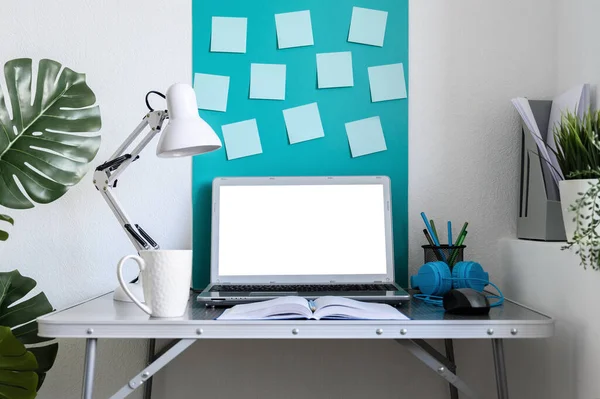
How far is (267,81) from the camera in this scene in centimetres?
160

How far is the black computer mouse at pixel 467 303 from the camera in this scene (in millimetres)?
1132

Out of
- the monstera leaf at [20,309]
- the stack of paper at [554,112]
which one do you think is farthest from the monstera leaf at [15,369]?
the stack of paper at [554,112]

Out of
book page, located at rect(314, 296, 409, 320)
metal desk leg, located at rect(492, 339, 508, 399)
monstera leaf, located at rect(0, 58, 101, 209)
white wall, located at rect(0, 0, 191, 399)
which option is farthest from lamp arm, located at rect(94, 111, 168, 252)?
metal desk leg, located at rect(492, 339, 508, 399)

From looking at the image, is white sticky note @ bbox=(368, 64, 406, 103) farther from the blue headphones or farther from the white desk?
the white desk

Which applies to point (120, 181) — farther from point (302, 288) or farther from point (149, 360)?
point (302, 288)

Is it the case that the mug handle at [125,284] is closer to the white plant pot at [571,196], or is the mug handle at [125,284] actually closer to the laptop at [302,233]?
the laptop at [302,233]

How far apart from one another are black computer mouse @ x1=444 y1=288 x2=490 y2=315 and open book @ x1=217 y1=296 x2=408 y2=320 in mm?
103

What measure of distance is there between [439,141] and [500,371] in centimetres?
64

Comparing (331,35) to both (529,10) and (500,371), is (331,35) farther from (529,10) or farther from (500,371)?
(500,371)

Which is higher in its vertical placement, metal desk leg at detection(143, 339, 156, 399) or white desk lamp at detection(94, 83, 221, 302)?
white desk lamp at detection(94, 83, 221, 302)

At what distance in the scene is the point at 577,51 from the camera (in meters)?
1.48

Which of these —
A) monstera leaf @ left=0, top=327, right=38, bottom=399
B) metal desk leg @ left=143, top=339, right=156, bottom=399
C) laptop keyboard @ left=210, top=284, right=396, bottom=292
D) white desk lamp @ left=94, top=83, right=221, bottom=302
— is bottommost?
metal desk leg @ left=143, top=339, right=156, bottom=399

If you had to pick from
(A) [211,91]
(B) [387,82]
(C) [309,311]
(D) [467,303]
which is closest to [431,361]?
(D) [467,303]

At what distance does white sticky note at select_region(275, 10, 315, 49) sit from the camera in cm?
160
